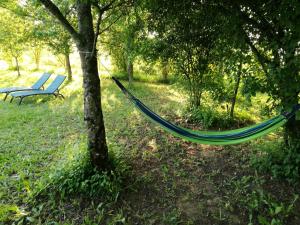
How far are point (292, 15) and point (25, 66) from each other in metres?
12.5

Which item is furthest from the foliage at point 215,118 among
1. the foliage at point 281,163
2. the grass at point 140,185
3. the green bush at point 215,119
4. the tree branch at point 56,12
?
the tree branch at point 56,12

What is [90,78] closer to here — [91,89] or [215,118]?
[91,89]

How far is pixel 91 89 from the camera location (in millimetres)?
2416

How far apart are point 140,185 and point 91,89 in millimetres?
1085

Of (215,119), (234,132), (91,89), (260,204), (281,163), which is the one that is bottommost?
(260,204)

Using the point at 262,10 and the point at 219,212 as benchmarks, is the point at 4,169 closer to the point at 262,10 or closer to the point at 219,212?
the point at 219,212

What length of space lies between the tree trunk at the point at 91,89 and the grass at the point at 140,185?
0.16 metres

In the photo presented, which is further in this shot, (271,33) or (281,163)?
(281,163)

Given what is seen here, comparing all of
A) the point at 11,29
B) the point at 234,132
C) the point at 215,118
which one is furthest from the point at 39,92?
the point at 234,132

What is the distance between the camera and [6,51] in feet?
29.8


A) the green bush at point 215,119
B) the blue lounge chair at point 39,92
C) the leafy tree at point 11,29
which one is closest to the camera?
the green bush at point 215,119

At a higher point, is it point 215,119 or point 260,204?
point 215,119

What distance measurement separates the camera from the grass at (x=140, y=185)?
7.19 feet

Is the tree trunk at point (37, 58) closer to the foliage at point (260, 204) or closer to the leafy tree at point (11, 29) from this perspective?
the leafy tree at point (11, 29)
